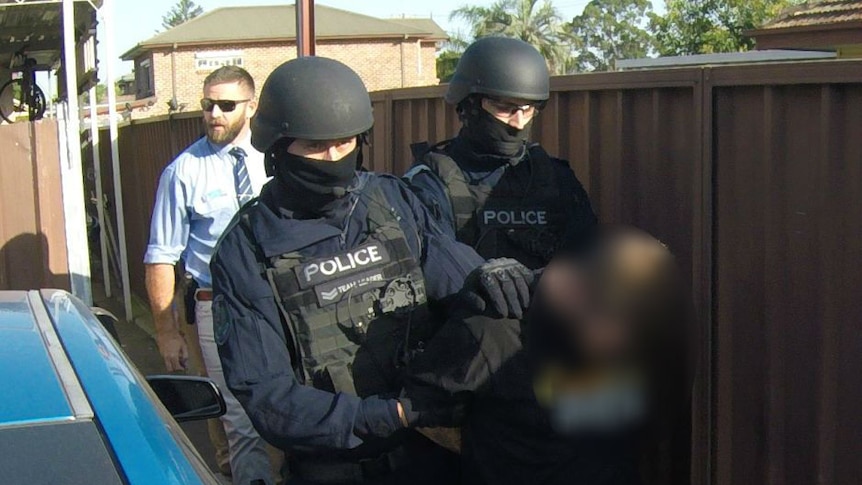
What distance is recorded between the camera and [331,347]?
101 inches

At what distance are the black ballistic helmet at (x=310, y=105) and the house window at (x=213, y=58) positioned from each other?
50.6 m

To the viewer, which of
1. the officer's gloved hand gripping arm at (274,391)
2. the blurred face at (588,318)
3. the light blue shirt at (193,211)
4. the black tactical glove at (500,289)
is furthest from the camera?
the light blue shirt at (193,211)

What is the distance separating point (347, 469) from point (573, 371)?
0.67 m

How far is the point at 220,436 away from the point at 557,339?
335cm

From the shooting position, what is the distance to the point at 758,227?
125 inches

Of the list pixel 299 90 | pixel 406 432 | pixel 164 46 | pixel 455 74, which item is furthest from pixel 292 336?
pixel 164 46

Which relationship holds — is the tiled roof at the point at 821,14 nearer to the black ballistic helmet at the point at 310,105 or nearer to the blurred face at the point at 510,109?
the blurred face at the point at 510,109

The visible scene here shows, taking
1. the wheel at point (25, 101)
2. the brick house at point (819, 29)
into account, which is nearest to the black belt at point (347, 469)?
the wheel at point (25, 101)

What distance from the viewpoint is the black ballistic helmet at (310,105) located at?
8.63 ft

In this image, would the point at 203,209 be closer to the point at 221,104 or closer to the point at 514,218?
the point at 221,104

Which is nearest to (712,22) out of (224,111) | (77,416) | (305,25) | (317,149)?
(305,25)

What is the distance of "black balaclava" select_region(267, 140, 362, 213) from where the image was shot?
8.72 ft

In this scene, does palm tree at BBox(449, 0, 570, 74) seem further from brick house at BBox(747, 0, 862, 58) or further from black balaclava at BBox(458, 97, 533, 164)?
black balaclava at BBox(458, 97, 533, 164)

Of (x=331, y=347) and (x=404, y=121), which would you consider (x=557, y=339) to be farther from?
(x=404, y=121)
